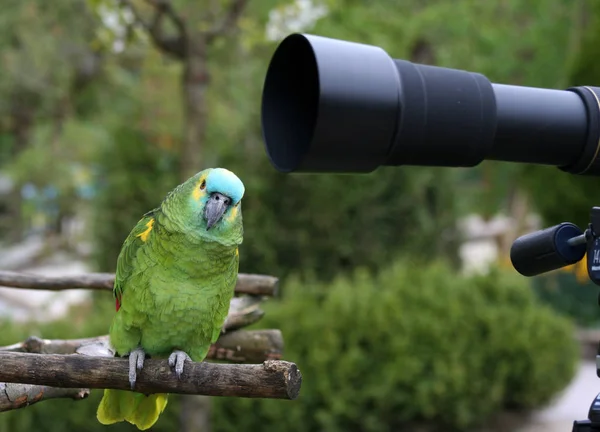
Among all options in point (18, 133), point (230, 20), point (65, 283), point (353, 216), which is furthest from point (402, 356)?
point (18, 133)

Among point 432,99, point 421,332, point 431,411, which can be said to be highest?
point 432,99

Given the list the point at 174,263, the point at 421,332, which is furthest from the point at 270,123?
the point at 421,332

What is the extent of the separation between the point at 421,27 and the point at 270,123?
519cm

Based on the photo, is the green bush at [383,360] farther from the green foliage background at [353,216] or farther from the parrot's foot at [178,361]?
the parrot's foot at [178,361]

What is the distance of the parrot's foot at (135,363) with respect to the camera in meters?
1.42

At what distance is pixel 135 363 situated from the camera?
152 cm

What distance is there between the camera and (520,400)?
4.77 m

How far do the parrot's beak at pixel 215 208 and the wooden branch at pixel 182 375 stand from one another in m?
0.36

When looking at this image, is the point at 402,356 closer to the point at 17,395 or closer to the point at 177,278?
the point at 177,278

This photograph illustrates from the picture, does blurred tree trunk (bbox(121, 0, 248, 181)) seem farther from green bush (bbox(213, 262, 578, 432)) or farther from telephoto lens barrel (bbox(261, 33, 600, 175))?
telephoto lens barrel (bbox(261, 33, 600, 175))

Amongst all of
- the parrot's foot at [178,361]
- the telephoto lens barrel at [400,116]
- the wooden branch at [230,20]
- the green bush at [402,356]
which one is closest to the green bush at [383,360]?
the green bush at [402,356]

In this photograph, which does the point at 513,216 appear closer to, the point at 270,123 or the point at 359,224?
the point at 359,224

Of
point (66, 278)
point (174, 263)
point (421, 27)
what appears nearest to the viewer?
point (174, 263)

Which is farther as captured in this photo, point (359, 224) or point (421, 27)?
point (421, 27)
